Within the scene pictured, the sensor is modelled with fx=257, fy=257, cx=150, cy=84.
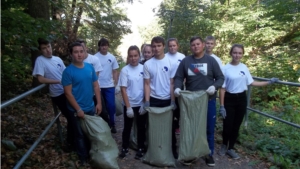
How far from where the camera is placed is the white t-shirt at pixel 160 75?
11.8 ft

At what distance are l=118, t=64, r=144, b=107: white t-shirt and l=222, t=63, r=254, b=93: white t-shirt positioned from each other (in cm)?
123

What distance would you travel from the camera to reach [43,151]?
390cm

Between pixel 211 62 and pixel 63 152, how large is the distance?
2570mm

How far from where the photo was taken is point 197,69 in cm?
339

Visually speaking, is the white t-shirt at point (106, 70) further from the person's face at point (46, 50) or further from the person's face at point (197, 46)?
the person's face at point (197, 46)

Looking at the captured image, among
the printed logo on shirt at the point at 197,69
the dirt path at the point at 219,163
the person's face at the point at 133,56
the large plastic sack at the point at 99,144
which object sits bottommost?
the dirt path at the point at 219,163

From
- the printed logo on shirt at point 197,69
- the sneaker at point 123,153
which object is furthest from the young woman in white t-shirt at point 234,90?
the sneaker at point 123,153

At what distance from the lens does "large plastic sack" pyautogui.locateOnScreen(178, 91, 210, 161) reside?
3.29 m

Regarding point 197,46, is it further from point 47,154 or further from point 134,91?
point 47,154

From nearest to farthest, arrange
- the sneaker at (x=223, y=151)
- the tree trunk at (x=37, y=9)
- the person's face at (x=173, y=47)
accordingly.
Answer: the sneaker at (x=223, y=151)
the person's face at (x=173, y=47)
the tree trunk at (x=37, y=9)

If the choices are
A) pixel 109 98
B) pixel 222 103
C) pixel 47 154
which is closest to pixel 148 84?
pixel 222 103

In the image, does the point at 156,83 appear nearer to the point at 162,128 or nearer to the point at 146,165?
the point at 162,128

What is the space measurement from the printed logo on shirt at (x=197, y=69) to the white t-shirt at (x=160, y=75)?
30 cm

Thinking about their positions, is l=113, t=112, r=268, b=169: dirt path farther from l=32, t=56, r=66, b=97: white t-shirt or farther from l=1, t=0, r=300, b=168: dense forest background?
l=32, t=56, r=66, b=97: white t-shirt
